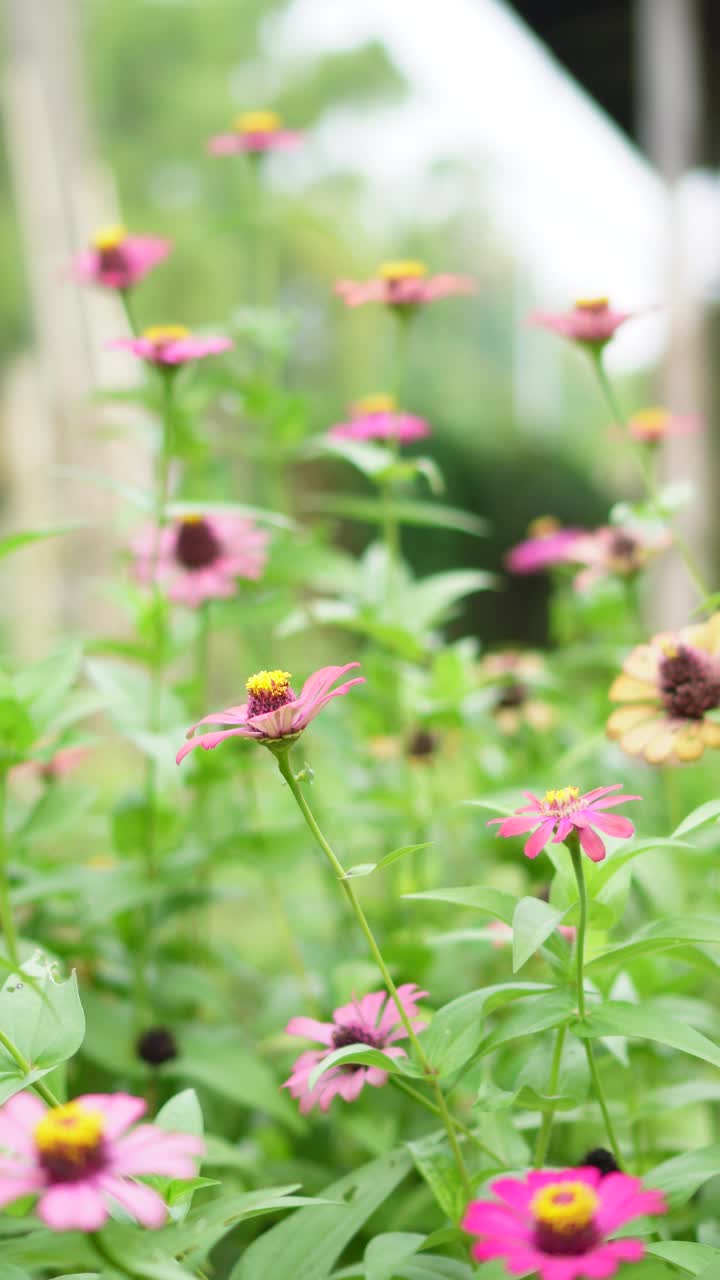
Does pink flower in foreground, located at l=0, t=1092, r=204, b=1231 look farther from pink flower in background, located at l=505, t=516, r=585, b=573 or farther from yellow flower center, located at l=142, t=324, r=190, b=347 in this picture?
pink flower in background, located at l=505, t=516, r=585, b=573

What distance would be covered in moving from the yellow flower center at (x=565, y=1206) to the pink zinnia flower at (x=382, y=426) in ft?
1.76

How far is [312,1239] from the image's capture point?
42cm

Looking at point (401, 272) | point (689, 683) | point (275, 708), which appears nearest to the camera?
point (275, 708)

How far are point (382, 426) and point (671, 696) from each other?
0.35 meters

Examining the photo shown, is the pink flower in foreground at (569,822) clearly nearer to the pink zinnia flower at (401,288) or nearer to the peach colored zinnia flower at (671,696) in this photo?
the peach colored zinnia flower at (671,696)

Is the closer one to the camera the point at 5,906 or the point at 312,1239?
the point at 312,1239

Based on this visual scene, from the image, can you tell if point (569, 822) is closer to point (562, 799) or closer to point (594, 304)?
point (562, 799)

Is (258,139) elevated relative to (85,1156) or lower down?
elevated

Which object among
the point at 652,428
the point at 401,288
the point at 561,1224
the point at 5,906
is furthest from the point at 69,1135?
the point at 652,428

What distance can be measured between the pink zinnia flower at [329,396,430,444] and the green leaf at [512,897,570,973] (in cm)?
43

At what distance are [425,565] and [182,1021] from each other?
3.43 meters

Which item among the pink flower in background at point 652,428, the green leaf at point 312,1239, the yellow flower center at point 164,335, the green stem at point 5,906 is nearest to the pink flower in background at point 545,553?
the pink flower in background at point 652,428

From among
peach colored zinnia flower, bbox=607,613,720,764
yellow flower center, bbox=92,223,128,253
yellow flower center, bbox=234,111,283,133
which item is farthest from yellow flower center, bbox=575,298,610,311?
yellow flower center, bbox=234,111,283,133

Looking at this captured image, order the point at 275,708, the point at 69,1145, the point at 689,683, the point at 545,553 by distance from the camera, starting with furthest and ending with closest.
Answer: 1. the point at 545,553
2. the point at 689,683
3. the point at 275,708
4. the point at 69,1145
